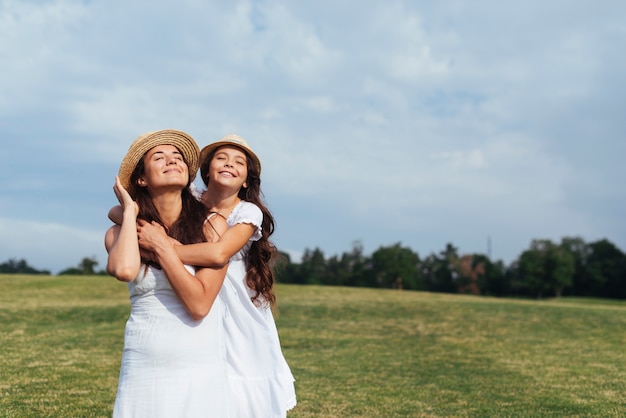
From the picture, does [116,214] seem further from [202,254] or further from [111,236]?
[202,254]

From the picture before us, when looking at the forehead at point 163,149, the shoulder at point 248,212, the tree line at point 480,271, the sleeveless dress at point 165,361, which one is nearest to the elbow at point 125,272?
the sleeveless dress at point 165,361

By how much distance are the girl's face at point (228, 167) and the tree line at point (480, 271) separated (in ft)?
254

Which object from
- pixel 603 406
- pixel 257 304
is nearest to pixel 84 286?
pixel 603 406

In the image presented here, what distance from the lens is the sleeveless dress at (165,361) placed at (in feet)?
10.4

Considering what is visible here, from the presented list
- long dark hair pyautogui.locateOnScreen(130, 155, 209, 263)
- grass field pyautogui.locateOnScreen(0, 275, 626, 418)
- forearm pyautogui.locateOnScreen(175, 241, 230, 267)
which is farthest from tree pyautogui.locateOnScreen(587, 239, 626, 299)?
forearm pyautogui.locateOnScreen(175, 241, 230, 267)

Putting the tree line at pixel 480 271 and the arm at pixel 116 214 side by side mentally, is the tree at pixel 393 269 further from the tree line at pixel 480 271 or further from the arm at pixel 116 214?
the arm at pixel 116 214

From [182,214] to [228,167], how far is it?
84cm

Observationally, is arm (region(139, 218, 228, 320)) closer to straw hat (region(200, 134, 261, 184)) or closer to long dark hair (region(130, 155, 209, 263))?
long dark hair (region(130, 155, 209, 263))

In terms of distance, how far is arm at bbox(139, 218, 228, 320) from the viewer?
10.3ft

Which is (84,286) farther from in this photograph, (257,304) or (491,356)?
(257,304)

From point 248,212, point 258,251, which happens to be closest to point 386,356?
point 258,251

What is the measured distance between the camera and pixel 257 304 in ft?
14.4

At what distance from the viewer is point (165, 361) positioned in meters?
3.17

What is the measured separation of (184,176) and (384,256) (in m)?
87.0
